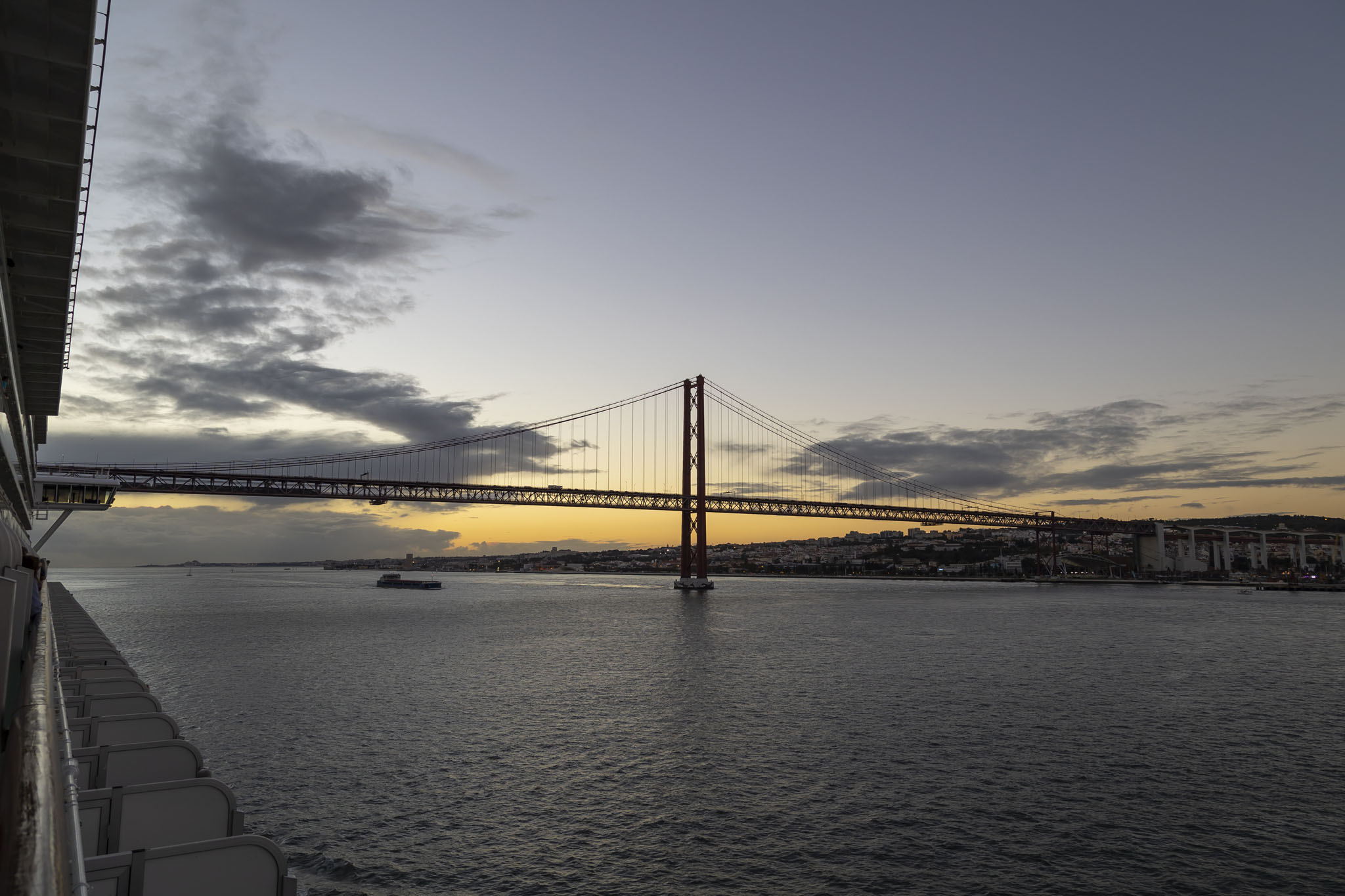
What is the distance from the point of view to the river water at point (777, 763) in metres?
10.9

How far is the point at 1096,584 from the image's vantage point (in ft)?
484

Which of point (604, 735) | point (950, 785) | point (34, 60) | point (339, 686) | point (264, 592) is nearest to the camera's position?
point (34, 60)

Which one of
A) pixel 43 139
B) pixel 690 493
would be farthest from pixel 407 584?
pixel 43 139

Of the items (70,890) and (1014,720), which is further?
(1014,720)

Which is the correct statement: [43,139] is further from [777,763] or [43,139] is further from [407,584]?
[407,584]

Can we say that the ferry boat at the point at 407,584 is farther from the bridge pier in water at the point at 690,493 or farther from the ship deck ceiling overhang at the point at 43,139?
the ship deck ceiling overhang at the point at 43,139

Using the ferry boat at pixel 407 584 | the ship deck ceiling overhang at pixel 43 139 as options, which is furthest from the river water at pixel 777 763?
the ferry boat at pixel 407 584

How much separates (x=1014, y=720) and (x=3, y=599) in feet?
71.7

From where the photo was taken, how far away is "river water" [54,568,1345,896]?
10914 mm

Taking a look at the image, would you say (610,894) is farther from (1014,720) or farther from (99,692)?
(1014,720)

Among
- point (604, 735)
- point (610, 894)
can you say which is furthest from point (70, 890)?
point (604, 735)

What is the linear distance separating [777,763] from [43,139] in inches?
630

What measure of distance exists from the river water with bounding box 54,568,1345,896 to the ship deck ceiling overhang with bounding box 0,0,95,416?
10214mm

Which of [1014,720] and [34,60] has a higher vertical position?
[34,60]
